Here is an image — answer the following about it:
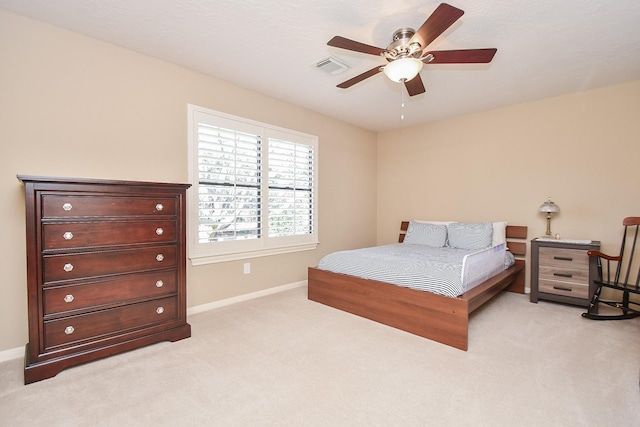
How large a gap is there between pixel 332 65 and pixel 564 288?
3496 millimetres

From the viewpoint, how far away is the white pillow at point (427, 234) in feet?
13.1

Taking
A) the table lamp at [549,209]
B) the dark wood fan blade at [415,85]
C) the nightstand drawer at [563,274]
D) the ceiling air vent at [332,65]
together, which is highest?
the ceiling air vent at [332,65]

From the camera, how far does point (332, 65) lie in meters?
2.81

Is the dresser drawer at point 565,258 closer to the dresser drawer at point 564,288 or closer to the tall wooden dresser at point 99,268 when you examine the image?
the dresser drawer at point 564,288

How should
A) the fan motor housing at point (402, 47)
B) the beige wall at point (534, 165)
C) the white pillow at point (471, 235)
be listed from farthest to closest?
the white pillow at point (471, 235) → the beige wall at point (534, 165) → the fan motor housing at point (402, 47)

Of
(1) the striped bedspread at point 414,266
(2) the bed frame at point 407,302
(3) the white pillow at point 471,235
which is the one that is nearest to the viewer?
(2) the bed frame at point 407,302

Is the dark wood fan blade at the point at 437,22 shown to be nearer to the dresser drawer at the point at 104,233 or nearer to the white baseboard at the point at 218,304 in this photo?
the dresser drawer at the point at 104,233

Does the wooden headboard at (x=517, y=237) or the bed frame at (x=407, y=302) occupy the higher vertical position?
the wooden headboard at (x=517, y=237)

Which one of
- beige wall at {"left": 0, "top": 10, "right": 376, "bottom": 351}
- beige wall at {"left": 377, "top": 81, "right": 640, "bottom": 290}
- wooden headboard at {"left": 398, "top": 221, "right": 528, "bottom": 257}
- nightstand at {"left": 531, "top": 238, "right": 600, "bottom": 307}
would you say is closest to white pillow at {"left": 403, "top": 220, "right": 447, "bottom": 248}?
beige wall at {"left": 377, "top": 81, "right": 640, "bottom": 290}

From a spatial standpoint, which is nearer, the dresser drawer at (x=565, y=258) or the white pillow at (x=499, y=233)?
the dresser drawer at (x=565, y=258)

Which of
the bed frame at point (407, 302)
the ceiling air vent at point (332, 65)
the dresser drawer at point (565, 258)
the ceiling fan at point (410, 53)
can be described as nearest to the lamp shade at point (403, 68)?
the ceiling fan at point (410, 53)

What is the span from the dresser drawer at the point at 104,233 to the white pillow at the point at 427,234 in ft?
10.5

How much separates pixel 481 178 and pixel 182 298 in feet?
13.5

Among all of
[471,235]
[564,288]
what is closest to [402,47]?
[471,235]
